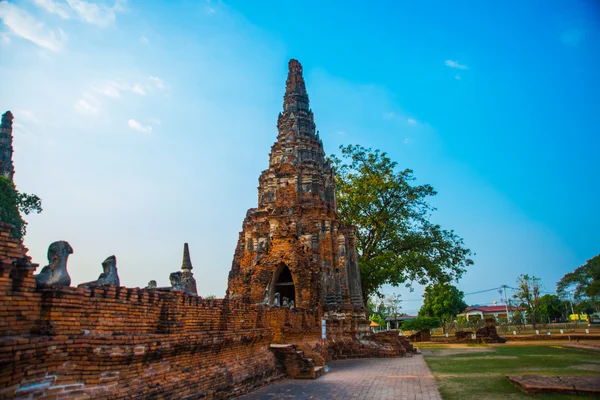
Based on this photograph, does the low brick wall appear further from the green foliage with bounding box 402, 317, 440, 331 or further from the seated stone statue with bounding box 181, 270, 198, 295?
the green foliage with bounding box 402, 317, 440, 331

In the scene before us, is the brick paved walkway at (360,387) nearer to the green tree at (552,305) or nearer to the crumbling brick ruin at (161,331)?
the crumbling brick ruin at (161,331)

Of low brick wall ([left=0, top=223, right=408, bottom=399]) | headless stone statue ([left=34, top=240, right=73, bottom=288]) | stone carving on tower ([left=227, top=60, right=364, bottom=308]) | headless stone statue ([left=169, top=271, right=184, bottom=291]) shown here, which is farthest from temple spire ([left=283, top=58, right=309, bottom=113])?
headless stone statue ([left=34, top=240, right=73, bottom=288])

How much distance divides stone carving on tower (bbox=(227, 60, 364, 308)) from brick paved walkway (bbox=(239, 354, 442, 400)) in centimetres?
480

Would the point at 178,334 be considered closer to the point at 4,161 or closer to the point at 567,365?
the point at 567,365

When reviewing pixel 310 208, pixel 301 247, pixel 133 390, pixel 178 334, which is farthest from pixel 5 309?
pixel 310 208

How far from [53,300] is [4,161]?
2960 cm

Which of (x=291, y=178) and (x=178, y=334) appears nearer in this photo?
(x=178, y=334)

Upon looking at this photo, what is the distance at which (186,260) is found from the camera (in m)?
12.9

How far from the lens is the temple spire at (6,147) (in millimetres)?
28400

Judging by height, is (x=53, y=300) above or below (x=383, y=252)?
below

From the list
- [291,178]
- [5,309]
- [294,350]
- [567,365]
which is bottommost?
[567,365]

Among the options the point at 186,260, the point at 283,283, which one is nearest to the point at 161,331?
the point at 186,260

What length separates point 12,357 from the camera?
14.0 ft

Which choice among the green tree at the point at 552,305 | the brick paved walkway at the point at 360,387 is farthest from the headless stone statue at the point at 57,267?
the green tree at the point at 552,305
